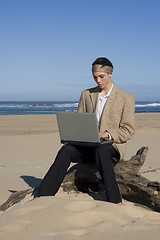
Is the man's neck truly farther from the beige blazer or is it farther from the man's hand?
the man's hand

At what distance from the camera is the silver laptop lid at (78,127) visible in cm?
439

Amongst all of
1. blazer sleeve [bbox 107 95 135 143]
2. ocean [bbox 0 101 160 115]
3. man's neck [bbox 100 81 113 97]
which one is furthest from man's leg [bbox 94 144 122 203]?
ocean [bbox 0 101 160 115]

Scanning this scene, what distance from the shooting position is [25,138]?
13.5 metres

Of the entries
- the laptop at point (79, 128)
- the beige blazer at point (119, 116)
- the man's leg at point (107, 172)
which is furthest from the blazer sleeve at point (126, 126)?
the man's leg at point (107, 172)

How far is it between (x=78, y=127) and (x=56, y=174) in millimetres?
646

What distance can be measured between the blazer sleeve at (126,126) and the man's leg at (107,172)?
247mm

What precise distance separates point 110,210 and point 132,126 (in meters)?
1.34

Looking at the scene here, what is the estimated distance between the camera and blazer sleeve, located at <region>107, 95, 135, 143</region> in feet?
15.7

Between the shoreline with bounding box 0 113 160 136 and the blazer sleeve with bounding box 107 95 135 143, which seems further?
the shoreline with bounding box 0 113 160 136

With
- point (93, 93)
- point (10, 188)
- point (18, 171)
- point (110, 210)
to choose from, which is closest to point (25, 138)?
point (18, 171)

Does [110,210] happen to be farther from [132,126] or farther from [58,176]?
[132,126]

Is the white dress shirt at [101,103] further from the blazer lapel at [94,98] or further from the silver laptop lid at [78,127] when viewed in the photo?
the silver laptop lid at [78,127]

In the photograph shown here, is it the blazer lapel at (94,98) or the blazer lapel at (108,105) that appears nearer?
the blazer lapel at (108,105)

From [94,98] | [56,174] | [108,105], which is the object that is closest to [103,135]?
[108,105]
